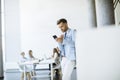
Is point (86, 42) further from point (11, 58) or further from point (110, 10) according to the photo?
point (11, 58)

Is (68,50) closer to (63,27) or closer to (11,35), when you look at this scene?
(63,27)

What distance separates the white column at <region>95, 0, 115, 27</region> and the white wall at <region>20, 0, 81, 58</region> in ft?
4.93

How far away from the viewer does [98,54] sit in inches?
33.8

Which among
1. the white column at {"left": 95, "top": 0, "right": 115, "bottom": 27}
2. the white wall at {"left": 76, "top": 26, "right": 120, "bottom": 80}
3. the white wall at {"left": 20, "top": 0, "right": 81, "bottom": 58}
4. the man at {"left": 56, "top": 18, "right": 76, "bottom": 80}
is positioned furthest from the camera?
the white wall at {"left": 20, "top": 0, "right": 81, "bottom": 58}

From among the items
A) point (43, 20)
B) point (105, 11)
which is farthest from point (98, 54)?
point (43, 20)

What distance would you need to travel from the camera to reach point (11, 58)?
29.4 ft

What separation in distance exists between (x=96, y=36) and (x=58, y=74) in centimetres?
520

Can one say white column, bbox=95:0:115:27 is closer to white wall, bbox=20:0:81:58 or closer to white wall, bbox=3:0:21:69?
white wall, bbox=20:0:81:58

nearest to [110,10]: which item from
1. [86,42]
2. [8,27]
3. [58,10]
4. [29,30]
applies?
[58,10]

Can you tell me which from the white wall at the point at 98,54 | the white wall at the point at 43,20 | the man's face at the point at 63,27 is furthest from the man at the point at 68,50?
the white wall at the point at 43,20

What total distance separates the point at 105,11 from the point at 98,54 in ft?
22.1

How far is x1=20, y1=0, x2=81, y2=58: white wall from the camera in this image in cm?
895

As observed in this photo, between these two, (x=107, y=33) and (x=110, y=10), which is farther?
(x=110, y=10)

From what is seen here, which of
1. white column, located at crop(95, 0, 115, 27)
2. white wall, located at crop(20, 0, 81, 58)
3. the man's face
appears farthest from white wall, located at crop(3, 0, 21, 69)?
the man's face
